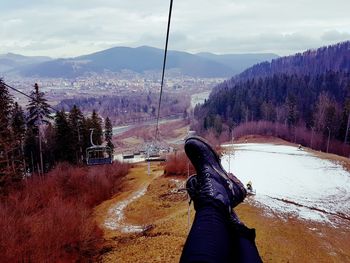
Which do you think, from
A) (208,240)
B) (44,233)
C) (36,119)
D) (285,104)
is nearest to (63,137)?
(36,119)

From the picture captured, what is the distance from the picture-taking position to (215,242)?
299cm

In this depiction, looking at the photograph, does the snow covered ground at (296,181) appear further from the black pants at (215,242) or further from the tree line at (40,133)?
the tree line at (40,133)

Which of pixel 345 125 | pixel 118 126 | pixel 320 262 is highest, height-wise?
pixel 320 262

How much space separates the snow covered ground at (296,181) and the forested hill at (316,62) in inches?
5165

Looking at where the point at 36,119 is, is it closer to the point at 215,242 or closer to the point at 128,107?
the point at 215,242

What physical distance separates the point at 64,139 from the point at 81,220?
21.8m

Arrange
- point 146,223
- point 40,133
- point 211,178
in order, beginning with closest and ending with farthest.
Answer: point 211,178 → point 146,223 → point 40,133

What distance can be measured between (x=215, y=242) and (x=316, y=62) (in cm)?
18701

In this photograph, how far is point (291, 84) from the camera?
93.7 meters

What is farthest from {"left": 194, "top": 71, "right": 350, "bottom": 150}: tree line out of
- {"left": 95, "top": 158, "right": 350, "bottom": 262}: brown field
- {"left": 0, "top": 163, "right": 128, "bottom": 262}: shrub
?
{"left": 0, "top": 163, "right": 128, "bottom": 262}: shrub

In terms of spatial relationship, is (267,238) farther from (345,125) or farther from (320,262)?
(345,125)

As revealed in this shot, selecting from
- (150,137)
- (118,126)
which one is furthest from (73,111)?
(118,126)

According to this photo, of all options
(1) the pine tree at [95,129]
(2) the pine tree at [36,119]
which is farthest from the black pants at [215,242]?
(1) the pine tree at [95,129]

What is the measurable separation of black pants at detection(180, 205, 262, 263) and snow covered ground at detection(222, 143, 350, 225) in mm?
12641
